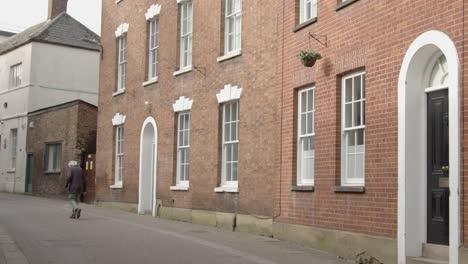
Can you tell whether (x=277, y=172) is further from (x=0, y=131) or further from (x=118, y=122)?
(x=0, y=131)

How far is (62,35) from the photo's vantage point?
35156 mm

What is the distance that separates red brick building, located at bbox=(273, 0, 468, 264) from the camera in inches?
371

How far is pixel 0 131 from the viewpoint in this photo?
121 feet

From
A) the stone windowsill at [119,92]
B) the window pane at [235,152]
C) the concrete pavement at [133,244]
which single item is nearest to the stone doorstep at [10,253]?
the concrete pavement at [133,244]

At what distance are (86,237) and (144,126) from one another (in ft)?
25.3

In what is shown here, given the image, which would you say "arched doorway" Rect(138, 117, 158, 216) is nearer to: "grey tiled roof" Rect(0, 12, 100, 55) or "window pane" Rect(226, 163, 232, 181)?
"window pane" Rect(226, 163, 232, 181)

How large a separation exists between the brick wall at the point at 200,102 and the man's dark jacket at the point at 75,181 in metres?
2.43

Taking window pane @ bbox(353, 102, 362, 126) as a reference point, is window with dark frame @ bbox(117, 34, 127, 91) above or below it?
above

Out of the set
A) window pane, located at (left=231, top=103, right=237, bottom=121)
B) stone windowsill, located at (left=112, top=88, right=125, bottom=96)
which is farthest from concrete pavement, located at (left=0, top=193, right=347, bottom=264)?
stone windowsill, located at (left=112, top=88, right=125, bottom=96)

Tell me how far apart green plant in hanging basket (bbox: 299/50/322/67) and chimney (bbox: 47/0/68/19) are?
28.2 metres

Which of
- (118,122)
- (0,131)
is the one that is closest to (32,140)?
(0,131)

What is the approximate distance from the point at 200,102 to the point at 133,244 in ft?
19.2

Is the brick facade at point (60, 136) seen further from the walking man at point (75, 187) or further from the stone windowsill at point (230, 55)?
the stone windowsill at point (230, 55)

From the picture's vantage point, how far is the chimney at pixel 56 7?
125ft
